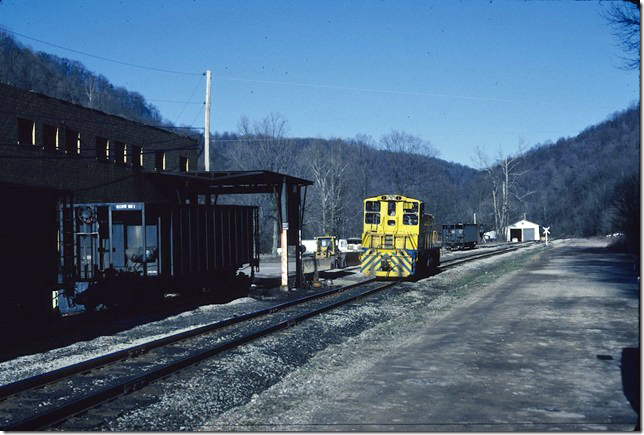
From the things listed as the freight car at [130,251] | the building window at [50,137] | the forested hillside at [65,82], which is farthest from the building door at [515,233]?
the freight car at [130,251]

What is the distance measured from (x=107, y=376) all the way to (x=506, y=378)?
19.5ft

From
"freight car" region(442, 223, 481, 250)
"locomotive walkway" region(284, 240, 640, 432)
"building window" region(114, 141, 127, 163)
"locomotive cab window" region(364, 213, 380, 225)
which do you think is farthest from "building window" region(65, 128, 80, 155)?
"freight car" region(442, 223, 481, 250)

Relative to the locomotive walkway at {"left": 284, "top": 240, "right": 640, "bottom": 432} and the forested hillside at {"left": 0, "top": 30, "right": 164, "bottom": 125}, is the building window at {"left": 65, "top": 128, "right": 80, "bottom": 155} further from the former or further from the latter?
the locomotive walkway at {"left": 284, "top": 240, "right": 640, "bottom": 432}

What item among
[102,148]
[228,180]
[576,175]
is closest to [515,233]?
[576,175]

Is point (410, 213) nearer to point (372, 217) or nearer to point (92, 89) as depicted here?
point (372, 217)

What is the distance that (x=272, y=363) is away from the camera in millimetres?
10250

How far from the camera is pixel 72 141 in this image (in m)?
28.3

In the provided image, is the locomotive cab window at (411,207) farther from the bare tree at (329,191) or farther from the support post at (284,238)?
the bare tree at (329,191)

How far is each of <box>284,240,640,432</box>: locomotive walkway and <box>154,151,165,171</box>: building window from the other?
25.0 metres

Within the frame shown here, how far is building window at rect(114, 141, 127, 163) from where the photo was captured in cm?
3172

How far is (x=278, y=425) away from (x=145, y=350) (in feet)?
17.1

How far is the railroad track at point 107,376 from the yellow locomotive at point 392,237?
11320 millimetres

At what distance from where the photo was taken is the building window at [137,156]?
33594 millimetres

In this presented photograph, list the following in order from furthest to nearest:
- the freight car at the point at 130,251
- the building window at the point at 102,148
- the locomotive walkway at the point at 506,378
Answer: the building window at the point at 102,148 → the freight car at the point at 130,251 → the locomotive walkway at the point at 506,378
